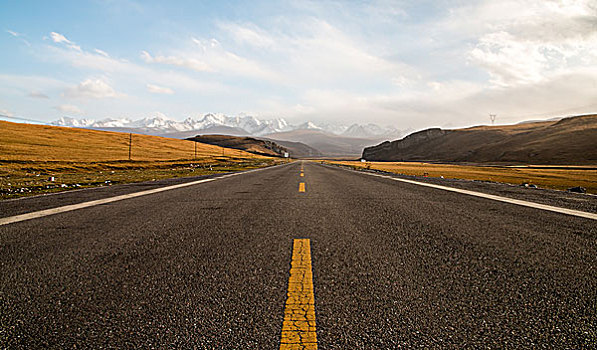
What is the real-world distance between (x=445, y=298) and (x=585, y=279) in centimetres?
145

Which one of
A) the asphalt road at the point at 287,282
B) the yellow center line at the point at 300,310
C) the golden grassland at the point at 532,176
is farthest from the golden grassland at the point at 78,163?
the golden grassland at the point at 532,176

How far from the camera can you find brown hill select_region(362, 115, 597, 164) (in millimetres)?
90250

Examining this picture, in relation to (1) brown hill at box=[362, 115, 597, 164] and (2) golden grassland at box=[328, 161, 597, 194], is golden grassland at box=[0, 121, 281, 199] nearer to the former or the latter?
(2) golden grassland at box=[328, 161, 597, 194]

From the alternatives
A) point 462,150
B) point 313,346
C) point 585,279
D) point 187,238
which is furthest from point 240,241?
point 462,150

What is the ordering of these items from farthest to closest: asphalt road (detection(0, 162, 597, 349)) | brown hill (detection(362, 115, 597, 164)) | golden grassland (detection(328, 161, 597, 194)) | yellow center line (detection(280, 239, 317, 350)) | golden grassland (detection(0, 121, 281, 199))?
1. brown hill (detection(362, 115, 597, 164))
2. golden grassland (detection(328, 161, 597, 194))
3. golden grassland (detection(0, 121, 281, 199))
4. asphalt road (detection(0, 162, 597, 349))
5. yellow center line (detection(280, 239, 317, 350))

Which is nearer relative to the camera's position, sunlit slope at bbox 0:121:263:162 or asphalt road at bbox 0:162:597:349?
asphalt road at bbox 0:162:597:349

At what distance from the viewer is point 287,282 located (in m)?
2.46

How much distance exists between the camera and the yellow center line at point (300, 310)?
166 centimetres

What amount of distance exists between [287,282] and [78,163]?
4251 centimetres

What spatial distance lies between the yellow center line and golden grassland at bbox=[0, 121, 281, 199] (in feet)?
33.8

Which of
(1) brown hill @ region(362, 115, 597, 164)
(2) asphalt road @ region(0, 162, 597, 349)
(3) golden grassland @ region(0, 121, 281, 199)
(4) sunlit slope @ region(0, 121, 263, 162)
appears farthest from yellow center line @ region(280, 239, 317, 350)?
(1) brown hill @ region(362, 115, 597, 164)

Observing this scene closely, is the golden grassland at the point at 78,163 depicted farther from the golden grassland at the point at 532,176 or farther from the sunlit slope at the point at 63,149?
the golden grassland at the point at 532,176

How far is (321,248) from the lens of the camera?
11.2 ft

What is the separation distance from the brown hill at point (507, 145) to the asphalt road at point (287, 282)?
101m
